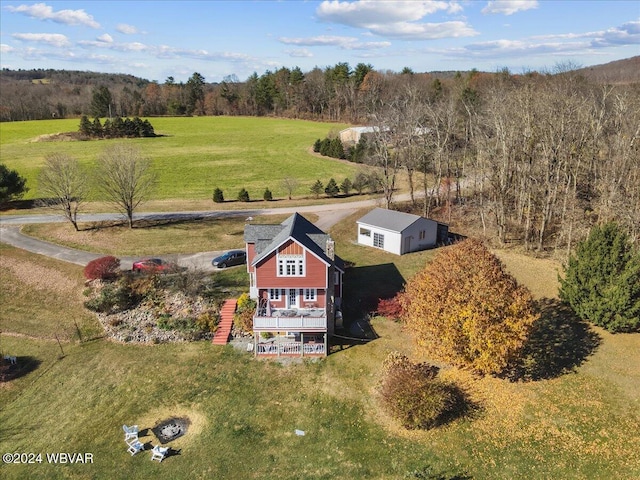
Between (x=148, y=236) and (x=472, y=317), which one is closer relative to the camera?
(x=472, y=317)

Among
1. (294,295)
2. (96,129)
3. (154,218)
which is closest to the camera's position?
(294,295)

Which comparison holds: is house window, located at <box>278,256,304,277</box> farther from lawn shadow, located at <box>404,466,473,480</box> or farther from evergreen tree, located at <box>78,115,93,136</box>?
evergreen tree, located at <box>78,115,93,136</box>

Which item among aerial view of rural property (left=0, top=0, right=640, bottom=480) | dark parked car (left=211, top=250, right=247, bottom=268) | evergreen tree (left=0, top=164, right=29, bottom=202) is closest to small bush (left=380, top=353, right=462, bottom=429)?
aerial view of rural property (left=0, top=0, right=640, bottom=480)

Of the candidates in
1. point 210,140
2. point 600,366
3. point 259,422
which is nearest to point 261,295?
point 259,422

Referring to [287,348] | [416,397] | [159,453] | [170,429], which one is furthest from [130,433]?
[416,397]

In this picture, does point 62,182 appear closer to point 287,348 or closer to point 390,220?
point 287,348

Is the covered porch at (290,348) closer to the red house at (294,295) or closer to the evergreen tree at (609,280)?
the red house at (294,295)

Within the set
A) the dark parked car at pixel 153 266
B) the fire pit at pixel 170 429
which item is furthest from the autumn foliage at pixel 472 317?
the dark parked car at pixel 153 266
